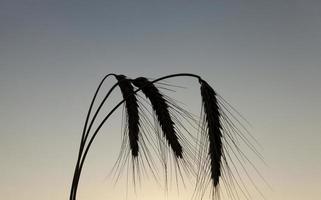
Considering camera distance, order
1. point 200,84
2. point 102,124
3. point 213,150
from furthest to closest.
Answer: point 102,124, point 200,84, point 213,150

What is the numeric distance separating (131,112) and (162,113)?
Answer: 394 millimetres

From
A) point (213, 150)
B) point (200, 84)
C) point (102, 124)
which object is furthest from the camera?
point (102, 124)

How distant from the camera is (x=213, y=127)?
4.71m

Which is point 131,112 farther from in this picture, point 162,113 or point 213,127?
point 213,127

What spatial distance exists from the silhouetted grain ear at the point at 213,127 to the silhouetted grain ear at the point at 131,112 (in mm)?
858

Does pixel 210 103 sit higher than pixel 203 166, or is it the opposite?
pixel 210 103

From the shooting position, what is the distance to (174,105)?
5.30m

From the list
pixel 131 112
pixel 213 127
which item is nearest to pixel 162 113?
pixel 131 112

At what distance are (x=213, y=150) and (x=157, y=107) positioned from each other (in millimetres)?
899

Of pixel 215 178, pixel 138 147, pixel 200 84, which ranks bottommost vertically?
pixel 215 178

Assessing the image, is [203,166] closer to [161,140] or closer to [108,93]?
[161,140]

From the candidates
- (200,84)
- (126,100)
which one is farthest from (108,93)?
(200,84)

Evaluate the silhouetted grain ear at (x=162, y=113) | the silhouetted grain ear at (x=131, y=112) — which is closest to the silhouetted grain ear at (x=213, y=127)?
the silhouetted grain ear at (x=162, y=113)

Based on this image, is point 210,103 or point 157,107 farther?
point 157,107
